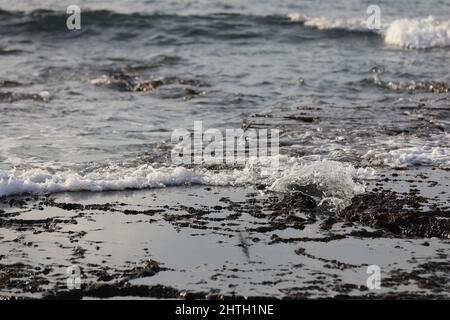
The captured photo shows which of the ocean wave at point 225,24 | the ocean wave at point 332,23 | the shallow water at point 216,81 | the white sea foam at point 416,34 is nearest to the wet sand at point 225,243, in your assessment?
the shallow water at point 216,81

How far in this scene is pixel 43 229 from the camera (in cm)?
775

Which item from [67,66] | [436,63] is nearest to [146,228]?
[67,66]

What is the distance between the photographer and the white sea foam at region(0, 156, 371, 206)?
8.83m

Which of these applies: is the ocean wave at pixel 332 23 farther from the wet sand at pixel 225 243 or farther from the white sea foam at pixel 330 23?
the wet sand at pixel 225 243

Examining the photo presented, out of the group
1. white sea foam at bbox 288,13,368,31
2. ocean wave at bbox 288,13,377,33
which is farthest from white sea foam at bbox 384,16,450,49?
white sea foam at bbox 288,13,368,31

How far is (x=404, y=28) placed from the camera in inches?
804

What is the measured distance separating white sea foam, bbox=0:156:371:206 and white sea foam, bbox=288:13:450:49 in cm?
1078

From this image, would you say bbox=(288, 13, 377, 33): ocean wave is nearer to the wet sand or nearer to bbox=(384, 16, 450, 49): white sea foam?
bbox=(384, 16, 450, 49): white sea foam

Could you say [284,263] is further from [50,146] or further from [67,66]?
[67,66]

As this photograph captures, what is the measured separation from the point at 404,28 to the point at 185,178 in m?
12.4

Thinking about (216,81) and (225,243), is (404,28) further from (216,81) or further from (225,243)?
(225,243)

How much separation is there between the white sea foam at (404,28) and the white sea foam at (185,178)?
1078 centimetres
